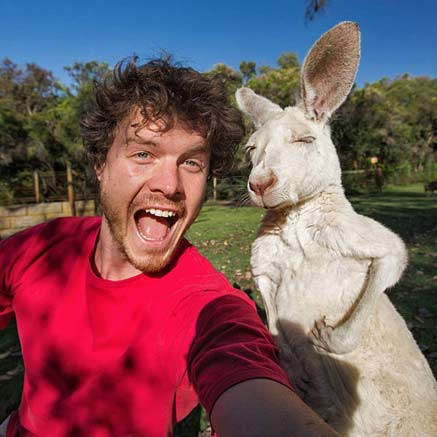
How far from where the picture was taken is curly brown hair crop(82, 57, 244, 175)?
5.45ft

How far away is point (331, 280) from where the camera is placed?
138cm

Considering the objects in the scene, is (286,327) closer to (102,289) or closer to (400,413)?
(400,413)

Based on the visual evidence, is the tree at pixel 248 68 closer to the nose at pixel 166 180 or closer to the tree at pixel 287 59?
the tree at pixel 287 59

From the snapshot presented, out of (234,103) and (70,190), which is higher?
(234,103)

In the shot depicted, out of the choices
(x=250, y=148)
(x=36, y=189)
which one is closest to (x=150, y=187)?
(x=250, y=148)

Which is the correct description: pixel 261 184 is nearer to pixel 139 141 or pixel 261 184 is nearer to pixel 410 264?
pixel 139 141

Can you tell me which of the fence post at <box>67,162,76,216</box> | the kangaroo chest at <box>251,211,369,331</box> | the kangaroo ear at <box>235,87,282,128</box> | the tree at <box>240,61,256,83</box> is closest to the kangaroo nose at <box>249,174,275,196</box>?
the kangaroo chest at <box>251,211,369,331</box>

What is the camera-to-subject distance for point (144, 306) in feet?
4.80

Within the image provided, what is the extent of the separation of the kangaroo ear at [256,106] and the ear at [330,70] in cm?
22

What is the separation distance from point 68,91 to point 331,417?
16874 mm

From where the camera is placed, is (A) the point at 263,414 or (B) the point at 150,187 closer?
(A) the point at 263,414

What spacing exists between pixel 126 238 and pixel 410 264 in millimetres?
5581

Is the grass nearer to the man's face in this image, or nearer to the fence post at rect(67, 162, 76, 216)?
the man's face

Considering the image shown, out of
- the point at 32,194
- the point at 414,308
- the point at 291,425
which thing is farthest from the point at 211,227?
the point at 291,425
